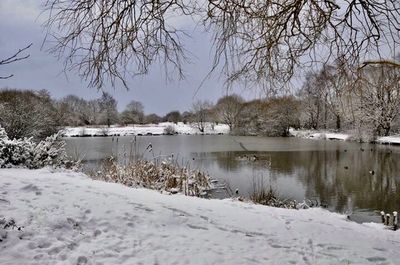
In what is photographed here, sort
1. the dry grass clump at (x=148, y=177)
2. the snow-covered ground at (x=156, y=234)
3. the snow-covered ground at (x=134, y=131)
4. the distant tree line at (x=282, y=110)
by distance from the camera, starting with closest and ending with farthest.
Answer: the snow-covered ground at (x=156, y=234), the distant tree line at (x=282, y=110), the dry grass clump at (x=148, y=177), the snow-covered ground at (x=134, y=131)

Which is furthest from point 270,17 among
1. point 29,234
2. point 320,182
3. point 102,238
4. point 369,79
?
point 320,182

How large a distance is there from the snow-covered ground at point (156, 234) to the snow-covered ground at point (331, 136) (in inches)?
1051

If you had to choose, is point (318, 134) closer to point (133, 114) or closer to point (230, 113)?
point (230, 113)


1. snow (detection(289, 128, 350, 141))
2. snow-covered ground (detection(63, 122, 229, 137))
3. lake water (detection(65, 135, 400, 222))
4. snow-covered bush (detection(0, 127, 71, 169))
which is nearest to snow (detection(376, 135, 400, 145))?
snow (detection(289, 128, 350, 141))

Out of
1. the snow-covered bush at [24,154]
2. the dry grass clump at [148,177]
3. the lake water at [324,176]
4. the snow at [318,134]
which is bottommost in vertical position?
the lake water at [324,176]

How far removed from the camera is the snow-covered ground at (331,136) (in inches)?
1149

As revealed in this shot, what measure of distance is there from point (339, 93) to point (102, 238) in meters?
2.79

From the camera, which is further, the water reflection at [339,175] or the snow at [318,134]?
the snow at [318,134]

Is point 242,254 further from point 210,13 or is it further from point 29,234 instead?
point 210,13

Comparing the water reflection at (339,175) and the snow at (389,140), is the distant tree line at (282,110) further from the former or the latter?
the water reflection at (339,175)

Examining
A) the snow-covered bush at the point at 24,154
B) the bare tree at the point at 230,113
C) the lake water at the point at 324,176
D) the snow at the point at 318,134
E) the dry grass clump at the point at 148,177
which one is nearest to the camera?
the snow-covered bush at the point at 24,154

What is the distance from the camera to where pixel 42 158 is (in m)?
8.34

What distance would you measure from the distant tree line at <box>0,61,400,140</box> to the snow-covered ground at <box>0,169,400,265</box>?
1.32 meters

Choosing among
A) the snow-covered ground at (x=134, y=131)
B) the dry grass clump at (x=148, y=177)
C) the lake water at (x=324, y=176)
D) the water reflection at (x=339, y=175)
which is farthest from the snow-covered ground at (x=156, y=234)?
the snow-covered ground at (x=134, y=131)
